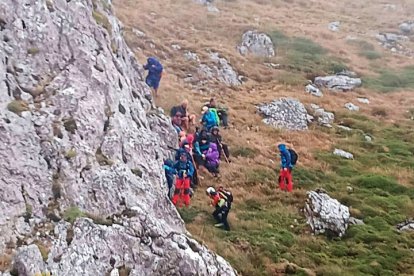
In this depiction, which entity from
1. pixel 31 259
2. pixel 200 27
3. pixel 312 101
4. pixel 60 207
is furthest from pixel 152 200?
pixel 200 27

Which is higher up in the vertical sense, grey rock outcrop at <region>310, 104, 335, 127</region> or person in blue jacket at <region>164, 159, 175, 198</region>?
person in blue jacket at <region>164, 159, 175, 198</region>

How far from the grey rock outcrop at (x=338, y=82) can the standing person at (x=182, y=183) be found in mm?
22428

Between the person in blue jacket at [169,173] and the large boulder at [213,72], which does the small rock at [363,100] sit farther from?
the person in blue jacket at [169,173]

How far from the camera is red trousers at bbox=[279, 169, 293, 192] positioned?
2328 cm

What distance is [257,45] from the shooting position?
45.9 m

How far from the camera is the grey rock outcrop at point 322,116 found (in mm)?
32844

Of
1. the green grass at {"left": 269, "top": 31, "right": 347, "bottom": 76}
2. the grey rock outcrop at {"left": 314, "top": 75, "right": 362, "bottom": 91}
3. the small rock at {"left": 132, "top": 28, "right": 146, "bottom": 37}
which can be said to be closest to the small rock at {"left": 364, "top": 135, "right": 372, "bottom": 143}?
the grey rock outcrop at {"left": 314, "top": 75, "right": 362, "bottom": 91}

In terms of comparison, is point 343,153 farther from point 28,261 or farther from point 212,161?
point 28,261

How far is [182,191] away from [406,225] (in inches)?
340

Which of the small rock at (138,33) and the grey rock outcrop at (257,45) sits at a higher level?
the small rock at (138,33)

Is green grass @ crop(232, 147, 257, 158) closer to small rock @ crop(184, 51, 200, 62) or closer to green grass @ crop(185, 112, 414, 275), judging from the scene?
green grass @ crop(185, 112, 414, 275)

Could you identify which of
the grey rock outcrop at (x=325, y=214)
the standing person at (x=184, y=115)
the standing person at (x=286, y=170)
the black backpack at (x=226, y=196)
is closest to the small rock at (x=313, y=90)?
the standing person at (x=184, y=115)

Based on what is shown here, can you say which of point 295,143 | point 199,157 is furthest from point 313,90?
point 199,157

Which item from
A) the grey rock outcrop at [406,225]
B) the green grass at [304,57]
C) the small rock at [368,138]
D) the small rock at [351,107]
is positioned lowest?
the small rock at [351,107]
